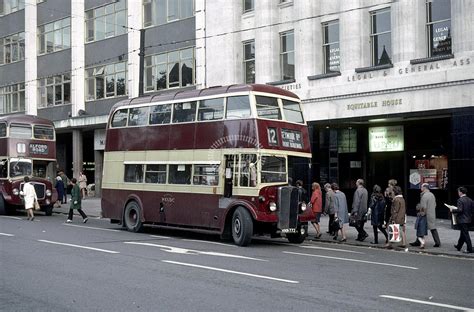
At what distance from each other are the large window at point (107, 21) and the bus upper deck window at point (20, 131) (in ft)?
35.5

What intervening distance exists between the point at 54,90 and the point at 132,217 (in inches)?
958

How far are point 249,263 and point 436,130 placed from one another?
13.8 metres

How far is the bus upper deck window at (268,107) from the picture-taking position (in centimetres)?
1622

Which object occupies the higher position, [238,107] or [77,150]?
[238,107]

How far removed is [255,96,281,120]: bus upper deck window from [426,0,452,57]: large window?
8428 mm

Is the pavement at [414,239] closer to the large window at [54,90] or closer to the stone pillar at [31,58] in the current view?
the large window at [54,90]

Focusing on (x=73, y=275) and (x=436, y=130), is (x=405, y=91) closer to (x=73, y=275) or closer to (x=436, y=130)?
(x=436, y=130)

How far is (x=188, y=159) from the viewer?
17688mm

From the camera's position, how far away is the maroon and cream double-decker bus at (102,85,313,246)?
15938 mm

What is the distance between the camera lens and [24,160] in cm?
2672

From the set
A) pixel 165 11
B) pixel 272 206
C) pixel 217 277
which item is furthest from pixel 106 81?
pixel 217 277

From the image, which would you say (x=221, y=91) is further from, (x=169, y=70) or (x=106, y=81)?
(x=106, y=81)

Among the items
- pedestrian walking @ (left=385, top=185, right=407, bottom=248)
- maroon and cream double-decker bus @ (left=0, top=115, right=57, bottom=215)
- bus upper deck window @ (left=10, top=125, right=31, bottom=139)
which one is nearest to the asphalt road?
pedestrian walking @ (left=385, top=185, right=407, bottom=248)

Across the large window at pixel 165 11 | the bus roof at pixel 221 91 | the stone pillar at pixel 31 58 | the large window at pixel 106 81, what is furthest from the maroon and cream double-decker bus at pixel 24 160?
the stone pillar at pixel 31 58
